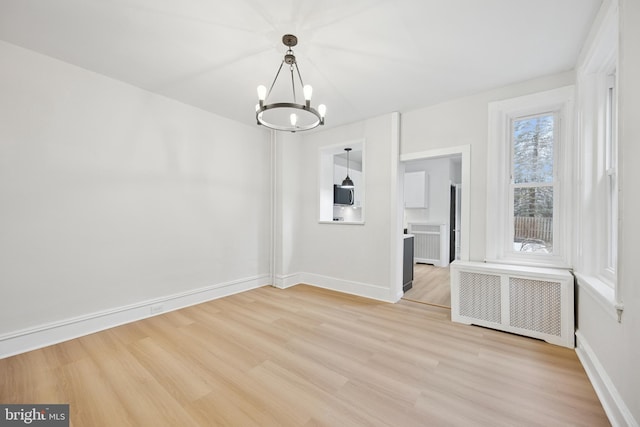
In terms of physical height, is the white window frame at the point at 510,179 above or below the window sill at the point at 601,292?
above

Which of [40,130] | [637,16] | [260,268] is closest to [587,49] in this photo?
[637,16]

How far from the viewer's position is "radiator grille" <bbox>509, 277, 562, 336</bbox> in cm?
247

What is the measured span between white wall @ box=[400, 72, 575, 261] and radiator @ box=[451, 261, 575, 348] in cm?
35

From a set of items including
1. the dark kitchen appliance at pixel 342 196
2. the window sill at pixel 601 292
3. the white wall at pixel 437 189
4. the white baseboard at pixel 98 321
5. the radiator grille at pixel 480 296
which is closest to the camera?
the window sill at pixel 601 292

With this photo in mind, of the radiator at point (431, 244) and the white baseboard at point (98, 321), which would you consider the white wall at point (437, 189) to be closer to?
the radiator at point (431, 244)

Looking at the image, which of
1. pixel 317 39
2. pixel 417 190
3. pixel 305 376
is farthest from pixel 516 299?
pixel 417 190

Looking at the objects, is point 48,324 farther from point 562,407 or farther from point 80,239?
point 562,407

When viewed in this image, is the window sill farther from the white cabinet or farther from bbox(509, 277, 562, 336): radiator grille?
the white cabinet

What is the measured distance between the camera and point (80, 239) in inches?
104

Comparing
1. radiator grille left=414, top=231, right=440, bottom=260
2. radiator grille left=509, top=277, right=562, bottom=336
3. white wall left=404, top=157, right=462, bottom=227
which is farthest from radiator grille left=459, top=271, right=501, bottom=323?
white wall left=404, top=157, right=462, bottom=227

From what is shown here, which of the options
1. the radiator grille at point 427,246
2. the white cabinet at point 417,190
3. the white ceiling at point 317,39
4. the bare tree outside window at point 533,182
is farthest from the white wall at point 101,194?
the radiator grille at point 427,246

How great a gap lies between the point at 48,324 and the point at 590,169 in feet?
17.0

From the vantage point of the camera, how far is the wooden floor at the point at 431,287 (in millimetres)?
3819

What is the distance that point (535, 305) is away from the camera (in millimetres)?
2564
